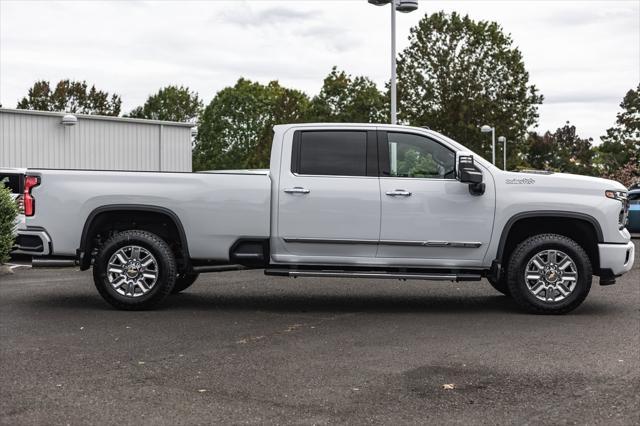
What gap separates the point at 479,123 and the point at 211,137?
86.5 ft

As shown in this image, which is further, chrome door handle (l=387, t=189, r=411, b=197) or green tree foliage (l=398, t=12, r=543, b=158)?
green tree foliage (l=398, t=12, r=543, b=158)

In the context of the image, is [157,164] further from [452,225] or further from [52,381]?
[52,381]

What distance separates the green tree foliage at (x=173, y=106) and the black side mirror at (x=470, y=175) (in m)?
70.7

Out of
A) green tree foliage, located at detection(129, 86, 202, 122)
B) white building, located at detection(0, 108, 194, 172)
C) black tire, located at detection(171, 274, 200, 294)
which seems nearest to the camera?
black tire, located at detection(171, 274, 200, 294)

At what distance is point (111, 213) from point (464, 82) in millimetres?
38201

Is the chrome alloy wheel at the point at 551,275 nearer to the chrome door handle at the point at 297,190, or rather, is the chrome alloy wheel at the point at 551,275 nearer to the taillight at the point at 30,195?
the chrome door handle at the point at 297,190

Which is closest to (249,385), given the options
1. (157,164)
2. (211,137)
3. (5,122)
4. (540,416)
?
(540,416)

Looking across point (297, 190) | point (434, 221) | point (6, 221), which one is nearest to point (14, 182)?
point (6, 221)

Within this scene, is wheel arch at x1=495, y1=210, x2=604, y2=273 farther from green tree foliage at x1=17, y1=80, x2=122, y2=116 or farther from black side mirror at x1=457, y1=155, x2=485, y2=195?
green tree foliage at x1=17, y1=80, x2=122, y2=116

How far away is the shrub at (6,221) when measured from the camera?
40.3 ft

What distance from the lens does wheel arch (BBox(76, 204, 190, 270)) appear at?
29.9 feet

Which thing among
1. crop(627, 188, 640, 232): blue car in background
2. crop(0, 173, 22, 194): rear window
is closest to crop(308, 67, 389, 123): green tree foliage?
crop(627, 188, 640, 232): blue car in background

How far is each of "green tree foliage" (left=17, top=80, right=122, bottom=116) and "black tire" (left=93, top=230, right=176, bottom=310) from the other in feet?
188

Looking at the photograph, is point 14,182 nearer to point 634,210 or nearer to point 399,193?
point 399,193
